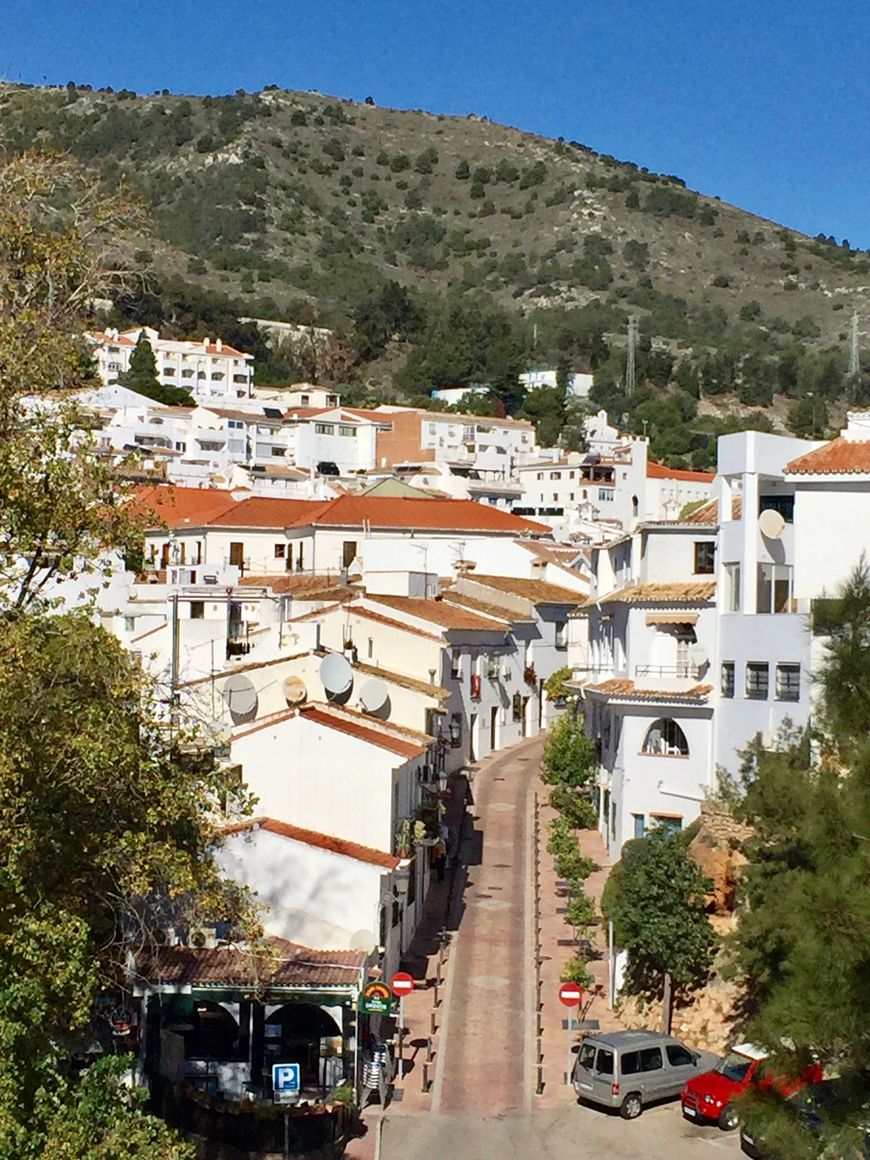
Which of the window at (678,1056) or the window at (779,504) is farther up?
the window at (779,504)

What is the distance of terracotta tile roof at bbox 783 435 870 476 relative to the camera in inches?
1447

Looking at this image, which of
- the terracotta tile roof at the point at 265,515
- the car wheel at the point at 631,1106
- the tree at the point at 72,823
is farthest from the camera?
the terracotta tile roof at the point at 265,515

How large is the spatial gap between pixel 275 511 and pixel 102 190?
58376mm

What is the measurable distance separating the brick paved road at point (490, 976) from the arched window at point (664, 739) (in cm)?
507

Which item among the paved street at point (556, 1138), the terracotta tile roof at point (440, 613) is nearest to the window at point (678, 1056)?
the paved street at point (556, 1138)

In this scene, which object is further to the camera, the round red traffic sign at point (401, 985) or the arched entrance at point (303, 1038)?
the round red traffic sign at point (401, 985)

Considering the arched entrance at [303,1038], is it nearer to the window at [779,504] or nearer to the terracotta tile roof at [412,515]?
the window at [779,504]

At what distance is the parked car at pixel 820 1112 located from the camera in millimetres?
16734

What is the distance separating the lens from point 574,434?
461 ft

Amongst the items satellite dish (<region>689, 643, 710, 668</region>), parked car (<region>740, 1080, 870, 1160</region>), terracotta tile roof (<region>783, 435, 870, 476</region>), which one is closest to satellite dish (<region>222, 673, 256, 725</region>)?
satellite dish (<region>689, 643, 710, 668</region>)

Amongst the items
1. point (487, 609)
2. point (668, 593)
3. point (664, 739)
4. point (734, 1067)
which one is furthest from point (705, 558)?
point (487, 609)

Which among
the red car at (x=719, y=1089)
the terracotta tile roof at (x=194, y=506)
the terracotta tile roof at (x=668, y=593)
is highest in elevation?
the terracotta tile roof at (x=194, y=506)

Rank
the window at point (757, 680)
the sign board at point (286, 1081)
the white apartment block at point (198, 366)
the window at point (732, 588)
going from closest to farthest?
the sign board at point (286, 1081) → the window at point (757, 680) → the window at point (732, 588) → the white apartment block at point (198, 366)

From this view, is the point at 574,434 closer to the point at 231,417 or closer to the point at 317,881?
the point at 231,417
